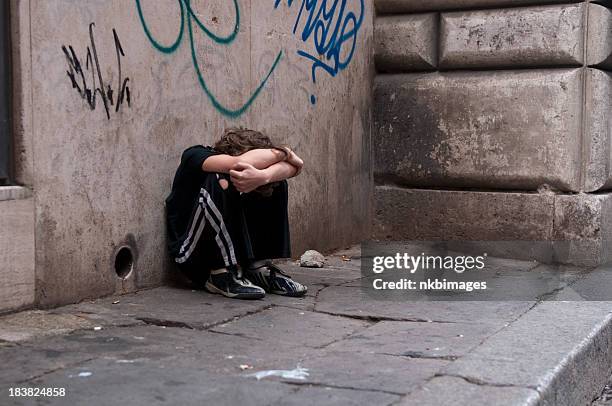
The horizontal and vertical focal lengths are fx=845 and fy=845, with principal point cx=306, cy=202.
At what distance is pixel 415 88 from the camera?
5.45m

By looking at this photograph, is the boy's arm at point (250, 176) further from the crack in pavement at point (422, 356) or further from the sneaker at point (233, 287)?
the crack in pavement at point (422, 356)

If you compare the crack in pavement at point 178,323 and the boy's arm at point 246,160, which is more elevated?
the boy's arm at point 246,160

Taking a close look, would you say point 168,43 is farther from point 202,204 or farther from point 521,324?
point 521,324

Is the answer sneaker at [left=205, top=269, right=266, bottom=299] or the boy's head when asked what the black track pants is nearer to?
sneaker at [left=205, top=269, right=266, bottom=299]

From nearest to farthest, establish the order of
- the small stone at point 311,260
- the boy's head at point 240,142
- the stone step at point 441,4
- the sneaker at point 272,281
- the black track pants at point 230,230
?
1. the black track pants at point 230,230
2. the boy's head at point 240,142
3. the sneaker at point 272,281
4. the small stone at point 311,260
5. the stone step at point 441,4

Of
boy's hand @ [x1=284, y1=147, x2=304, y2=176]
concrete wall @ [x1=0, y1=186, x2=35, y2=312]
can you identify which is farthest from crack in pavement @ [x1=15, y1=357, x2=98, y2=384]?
boy's hand @ [x1=284, y1=147, x2=304, y2=176]

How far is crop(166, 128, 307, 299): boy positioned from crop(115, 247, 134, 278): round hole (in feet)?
0.64

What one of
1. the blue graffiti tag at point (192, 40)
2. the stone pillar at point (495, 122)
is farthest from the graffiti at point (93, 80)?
the stone pillar at point (495, 122)

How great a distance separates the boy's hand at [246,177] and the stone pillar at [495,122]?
2.12m

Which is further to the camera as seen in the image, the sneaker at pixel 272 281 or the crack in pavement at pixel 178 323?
the sneaker at pixel 272 281

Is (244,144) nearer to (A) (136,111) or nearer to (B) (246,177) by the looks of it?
(B) (246,177)

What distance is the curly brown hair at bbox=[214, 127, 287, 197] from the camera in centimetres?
368

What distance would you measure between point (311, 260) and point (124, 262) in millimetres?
1305

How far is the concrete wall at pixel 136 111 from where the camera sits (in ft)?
10.7
